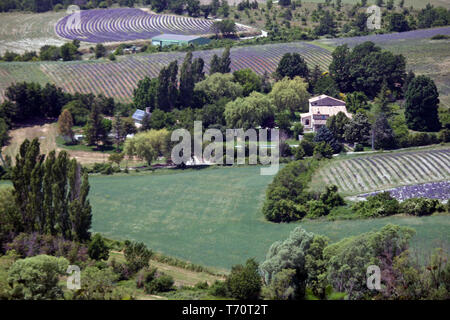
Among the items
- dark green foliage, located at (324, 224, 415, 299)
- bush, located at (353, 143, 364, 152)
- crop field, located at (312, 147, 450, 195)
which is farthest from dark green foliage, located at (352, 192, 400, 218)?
bush, located at (353, 143, 364, 152)

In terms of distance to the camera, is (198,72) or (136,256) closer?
(136,256)

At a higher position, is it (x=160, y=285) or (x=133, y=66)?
(x=133, y=66)

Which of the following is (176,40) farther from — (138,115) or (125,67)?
(138,115)

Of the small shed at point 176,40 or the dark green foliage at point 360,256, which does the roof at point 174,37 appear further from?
the dark green foliage at point 360,256

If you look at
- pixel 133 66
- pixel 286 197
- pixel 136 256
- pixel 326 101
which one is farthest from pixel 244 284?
pixel 133 66

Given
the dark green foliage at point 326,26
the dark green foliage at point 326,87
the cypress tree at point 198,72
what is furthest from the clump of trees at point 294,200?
the dark green foliage at point 326,26

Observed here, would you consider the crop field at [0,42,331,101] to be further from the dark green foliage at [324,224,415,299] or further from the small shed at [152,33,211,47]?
the dark green foliage at [324,224,415,299]

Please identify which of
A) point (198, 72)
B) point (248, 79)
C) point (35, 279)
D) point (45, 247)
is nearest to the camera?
point (35, 279)
